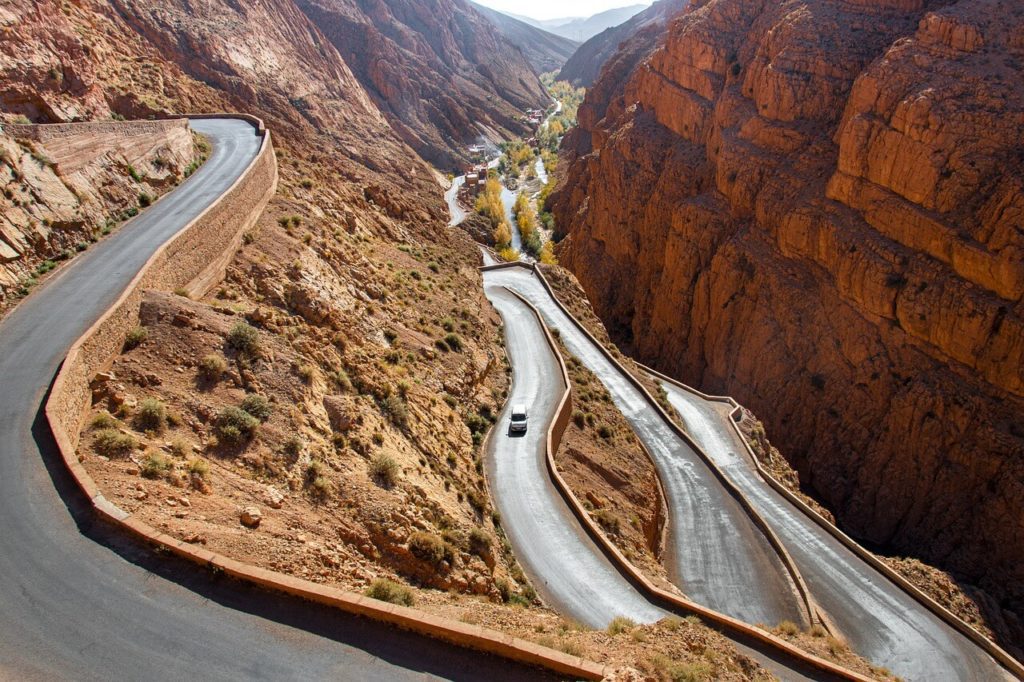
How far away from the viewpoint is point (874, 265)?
35.6 meters

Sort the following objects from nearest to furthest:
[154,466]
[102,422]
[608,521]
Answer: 1. [154,466]
2. [102,422]
3. [608,521]

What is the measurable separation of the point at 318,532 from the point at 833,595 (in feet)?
60.3

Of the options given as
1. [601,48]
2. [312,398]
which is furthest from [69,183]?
[601,48]

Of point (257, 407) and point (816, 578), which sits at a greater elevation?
point (257, 407)

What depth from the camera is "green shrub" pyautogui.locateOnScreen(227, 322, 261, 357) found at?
53.7 ft

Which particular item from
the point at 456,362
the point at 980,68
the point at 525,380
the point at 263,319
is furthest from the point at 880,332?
the point at 263,319

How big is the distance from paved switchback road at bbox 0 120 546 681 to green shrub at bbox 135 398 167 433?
1.52 meters

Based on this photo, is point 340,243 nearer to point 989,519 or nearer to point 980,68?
point 989,519

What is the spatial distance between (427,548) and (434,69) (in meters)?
116

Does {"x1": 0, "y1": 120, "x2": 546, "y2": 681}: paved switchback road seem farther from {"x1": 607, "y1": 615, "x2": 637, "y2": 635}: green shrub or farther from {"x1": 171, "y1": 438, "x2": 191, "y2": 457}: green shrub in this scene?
{"x1": 607, "y1": 615, "x2": 637, "y2": 635}: green shrub

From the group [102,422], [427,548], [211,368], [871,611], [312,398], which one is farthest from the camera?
[871,611]

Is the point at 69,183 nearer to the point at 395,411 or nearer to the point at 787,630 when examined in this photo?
the point at 395,411

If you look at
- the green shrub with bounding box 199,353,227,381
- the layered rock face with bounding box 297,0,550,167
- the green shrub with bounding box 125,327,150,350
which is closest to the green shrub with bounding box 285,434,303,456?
the green shrub with bounding box 199,353,227,381

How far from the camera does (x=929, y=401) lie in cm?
3288
